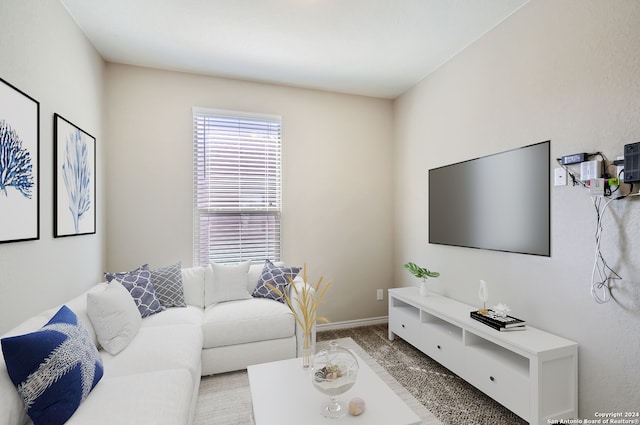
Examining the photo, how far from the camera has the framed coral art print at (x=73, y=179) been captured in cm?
210

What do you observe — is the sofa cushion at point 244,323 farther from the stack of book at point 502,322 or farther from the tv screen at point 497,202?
the tv screen at point 497,202

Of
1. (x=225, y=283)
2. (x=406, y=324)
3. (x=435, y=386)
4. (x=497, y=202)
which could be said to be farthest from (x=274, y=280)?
(x=497, y=202)

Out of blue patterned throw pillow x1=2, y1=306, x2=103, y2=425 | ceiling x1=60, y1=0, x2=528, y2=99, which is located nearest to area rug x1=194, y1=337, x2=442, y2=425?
blue patterned throw pillow x1=2, y1=306, x2=103, y2=425

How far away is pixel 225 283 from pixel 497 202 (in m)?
2.50

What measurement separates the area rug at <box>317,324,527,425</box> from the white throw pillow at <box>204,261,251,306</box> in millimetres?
1114

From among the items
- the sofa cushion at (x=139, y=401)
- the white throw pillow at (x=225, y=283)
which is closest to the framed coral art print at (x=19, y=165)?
the sofa cushion at (x=139, y=401)

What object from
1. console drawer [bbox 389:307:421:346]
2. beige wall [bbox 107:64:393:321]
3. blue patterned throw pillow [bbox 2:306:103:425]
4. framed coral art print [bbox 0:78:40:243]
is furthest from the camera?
beige wall [bbox 107:64:393:321]

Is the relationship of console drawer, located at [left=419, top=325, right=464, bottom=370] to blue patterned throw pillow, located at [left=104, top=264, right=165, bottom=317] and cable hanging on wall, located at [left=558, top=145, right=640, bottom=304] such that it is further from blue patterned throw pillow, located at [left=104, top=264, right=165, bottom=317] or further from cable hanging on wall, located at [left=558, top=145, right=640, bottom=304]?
blue patterned throw pillow, located at [left=104, top=264, right=165, bottom=317]

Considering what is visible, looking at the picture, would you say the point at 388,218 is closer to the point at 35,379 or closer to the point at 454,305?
the point at 454,305

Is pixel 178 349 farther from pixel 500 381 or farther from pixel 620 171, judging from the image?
pixel 620 171

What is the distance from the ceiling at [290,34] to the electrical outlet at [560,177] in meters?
1.26

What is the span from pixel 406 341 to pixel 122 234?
3063 millimetres

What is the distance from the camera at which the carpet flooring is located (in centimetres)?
203

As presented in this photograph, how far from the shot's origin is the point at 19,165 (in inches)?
67.1
